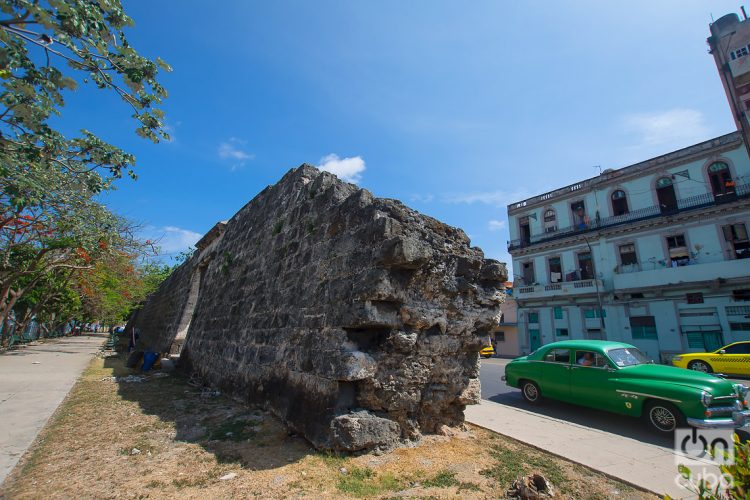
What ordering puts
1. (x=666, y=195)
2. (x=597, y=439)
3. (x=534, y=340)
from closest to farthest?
(x=597, y=439), (x=666, y=195), (x=534, y=340)

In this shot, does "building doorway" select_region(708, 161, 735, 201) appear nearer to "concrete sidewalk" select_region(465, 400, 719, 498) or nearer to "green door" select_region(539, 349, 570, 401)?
"green door" select_region(539, 349, 570, 401)

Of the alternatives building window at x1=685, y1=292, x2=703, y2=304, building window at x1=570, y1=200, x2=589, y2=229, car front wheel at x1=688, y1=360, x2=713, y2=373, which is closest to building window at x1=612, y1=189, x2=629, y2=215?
building window at x1=570, y1=200, x2=589, y2=229

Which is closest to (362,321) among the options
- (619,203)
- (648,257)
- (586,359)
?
(586,359)

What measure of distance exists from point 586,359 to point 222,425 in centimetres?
634

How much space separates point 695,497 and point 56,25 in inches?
298

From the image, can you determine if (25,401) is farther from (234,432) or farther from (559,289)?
(559,289)

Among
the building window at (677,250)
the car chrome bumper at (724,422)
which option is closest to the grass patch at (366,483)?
the car chrome bumper at (724,422)

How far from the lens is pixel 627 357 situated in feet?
21.8

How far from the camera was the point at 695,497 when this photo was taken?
3.27 meters

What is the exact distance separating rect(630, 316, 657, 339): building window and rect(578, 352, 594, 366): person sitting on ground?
19293 millimetres

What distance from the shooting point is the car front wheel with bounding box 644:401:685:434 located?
5.36 meters

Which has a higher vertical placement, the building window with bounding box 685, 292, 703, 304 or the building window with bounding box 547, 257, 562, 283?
the building window with bounding box 547, 257, 562, 283

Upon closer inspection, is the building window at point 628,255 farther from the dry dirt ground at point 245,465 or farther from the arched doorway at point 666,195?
the dry dirt ground at point 245,465

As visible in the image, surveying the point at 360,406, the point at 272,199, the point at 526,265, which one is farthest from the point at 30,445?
the point at 526,265
